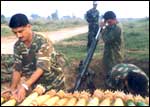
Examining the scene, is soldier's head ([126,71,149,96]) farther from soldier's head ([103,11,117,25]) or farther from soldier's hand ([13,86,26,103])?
soldier's head ([103,11,117,25])

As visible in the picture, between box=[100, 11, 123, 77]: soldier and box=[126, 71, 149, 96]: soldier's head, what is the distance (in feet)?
8.09

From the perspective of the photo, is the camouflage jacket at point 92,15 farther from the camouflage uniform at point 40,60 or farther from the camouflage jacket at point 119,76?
the camouflage uniform at point 40,60

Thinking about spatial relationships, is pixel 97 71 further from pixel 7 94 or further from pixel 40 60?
pixel 7 94

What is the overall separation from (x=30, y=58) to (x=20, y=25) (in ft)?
2.10

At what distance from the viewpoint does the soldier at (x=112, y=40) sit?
A: 309 inches

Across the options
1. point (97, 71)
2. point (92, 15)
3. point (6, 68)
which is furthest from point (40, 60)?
point (92, 15)

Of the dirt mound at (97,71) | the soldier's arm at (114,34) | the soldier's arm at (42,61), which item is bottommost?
the dirt mound at (97,71)

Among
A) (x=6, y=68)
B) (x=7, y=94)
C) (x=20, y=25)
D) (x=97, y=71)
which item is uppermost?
(x=20, y=25)

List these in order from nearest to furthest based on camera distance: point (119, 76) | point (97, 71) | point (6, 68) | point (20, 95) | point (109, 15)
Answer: point (20, 95) < point (119, 76) < point (109, 15) < point (6, 68) < point (97, 71)

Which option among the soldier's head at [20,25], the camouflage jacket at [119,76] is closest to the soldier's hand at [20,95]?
the soldier's head at [20,25]

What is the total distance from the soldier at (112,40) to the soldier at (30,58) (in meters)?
2.97

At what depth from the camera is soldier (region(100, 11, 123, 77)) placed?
785 centimetres

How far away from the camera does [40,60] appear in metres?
4.29

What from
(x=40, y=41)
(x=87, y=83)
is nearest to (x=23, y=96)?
(x=40, y=41)
